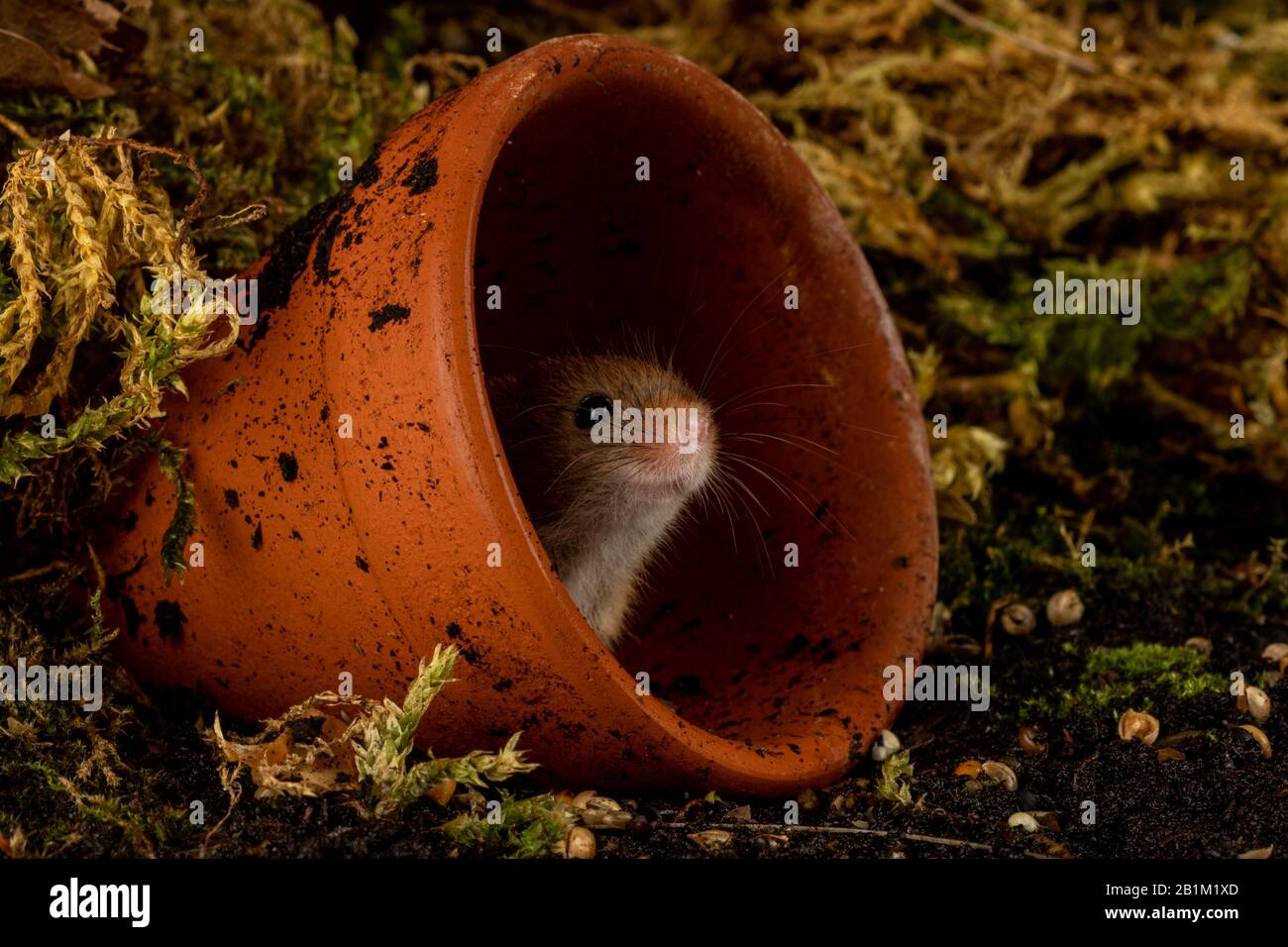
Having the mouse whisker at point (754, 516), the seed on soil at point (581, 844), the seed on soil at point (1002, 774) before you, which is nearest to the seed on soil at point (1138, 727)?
the seed on soil at point (1002, 774)

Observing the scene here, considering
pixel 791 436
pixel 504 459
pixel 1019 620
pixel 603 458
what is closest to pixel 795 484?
pixel 791 436

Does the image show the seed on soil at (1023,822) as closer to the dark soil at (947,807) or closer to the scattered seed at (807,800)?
the dark soil at (947,807)

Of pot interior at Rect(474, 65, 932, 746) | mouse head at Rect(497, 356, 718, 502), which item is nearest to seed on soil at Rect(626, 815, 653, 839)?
pot interior at Rect(474, 65, 932, 746)

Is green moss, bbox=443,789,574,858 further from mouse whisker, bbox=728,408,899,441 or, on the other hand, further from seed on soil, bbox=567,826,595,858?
mouse whisker, bbox=728,408,899,441

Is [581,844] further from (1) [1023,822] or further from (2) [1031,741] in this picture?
(2) [1031,741]
